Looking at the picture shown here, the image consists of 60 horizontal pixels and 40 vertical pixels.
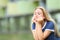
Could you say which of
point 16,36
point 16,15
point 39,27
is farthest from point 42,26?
point 16,15

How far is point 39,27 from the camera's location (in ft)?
6.40

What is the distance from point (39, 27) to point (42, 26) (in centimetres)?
4

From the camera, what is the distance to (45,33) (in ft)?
6.31

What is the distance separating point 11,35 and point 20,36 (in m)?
0.23

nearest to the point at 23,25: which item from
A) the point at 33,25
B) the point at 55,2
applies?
the point at 55,2

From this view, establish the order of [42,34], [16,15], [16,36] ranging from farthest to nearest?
[16,15] < [16,36] < [42,34]

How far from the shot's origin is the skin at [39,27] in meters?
1.92

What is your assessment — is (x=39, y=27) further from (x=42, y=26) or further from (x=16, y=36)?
(x=16, y=36)

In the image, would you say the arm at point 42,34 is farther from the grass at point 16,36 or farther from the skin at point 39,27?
the grass at point 16,36

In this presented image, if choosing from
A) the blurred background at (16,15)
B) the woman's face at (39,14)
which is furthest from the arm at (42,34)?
the blurred background at (16,15)

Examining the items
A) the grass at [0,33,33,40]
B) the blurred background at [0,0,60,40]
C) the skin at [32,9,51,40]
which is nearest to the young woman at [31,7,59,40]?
the skin at [32,9,51,40]

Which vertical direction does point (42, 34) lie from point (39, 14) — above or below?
below

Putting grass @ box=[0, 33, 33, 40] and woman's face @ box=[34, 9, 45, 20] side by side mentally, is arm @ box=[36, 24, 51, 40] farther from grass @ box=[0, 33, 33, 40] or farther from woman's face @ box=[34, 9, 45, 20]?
grass @ box=[0, 33, 33, 40]

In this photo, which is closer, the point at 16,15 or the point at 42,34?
the point at 42,34
